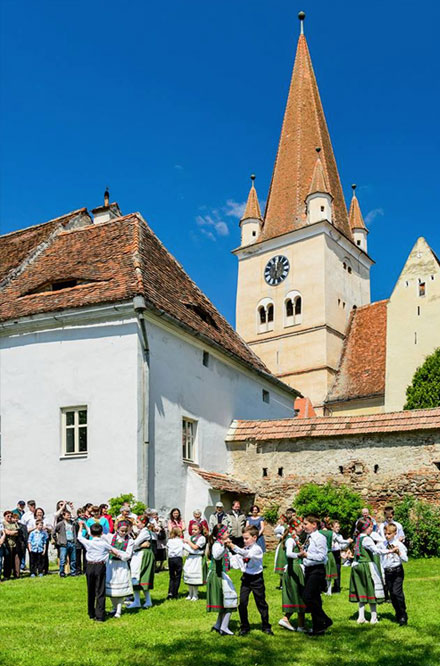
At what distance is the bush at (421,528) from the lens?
21750 mm

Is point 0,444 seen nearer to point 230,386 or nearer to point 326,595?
point 230,386

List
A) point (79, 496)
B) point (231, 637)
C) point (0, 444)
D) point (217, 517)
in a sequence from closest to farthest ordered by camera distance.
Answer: point (231, 637), point (217, 517), point (79, 496), point (0, 444)

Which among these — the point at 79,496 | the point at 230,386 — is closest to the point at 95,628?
the point at 79,496

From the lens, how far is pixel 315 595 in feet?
36.4

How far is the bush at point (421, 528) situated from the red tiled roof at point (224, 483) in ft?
16.5

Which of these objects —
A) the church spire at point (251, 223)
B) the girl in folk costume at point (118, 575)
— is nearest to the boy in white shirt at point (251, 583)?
the girl in folk costume at point (118, 575)

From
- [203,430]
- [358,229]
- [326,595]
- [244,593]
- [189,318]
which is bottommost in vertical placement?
[326,595]

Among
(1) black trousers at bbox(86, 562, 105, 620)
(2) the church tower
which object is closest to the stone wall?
(1) black trousers at bbox(86, 562, 105, 620)

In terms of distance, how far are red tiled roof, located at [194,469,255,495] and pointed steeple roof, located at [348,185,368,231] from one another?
132ft

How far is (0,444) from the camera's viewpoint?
22672 mm

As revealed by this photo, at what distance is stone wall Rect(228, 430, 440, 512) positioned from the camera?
902 inches

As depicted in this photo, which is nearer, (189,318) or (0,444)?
(0,444)

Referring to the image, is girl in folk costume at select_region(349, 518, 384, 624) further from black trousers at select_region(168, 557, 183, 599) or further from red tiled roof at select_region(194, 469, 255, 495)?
red tiled roof at select_region(194, 469, 255, 495)

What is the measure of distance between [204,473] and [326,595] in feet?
31.9
